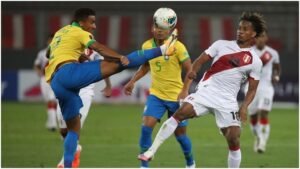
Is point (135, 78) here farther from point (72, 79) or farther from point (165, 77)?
point (72, 79)

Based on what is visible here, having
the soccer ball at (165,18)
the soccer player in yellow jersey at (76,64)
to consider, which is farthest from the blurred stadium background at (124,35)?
the soccer player in yellow jersey at (76,64)

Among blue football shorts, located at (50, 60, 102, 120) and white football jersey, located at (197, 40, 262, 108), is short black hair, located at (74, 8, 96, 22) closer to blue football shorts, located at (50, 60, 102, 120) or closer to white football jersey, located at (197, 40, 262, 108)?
blue football shorts, located at (50, 60, 102, 120)

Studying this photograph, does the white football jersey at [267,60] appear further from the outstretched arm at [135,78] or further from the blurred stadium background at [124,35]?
the blurred stadium background at [124,35]

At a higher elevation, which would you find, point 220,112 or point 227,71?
point 227,71

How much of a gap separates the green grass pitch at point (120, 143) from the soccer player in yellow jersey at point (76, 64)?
2136 millimetres

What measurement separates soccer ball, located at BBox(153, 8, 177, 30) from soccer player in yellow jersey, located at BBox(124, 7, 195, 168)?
34cm

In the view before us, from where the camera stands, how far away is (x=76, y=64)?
1159 centimetres

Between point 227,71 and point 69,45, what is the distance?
2162 millimetres

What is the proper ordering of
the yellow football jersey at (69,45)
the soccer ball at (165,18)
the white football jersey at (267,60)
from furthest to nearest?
the white football jersey at (267,60) < the soccer ball at (165,18) < the yellow football jersey at (69,45)

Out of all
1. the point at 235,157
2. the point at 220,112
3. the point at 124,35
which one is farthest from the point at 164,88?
the point at 124,35

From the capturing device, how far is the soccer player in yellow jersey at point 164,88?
1320 centimetres

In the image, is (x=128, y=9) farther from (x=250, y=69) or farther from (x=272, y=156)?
(x=250, y=69)

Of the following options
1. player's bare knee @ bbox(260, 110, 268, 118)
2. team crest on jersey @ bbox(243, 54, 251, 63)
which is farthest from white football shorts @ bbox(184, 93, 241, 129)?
player's bare knee @ bbox(260, 110, 268, 118)

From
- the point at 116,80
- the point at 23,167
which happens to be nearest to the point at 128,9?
the point at 116,80
